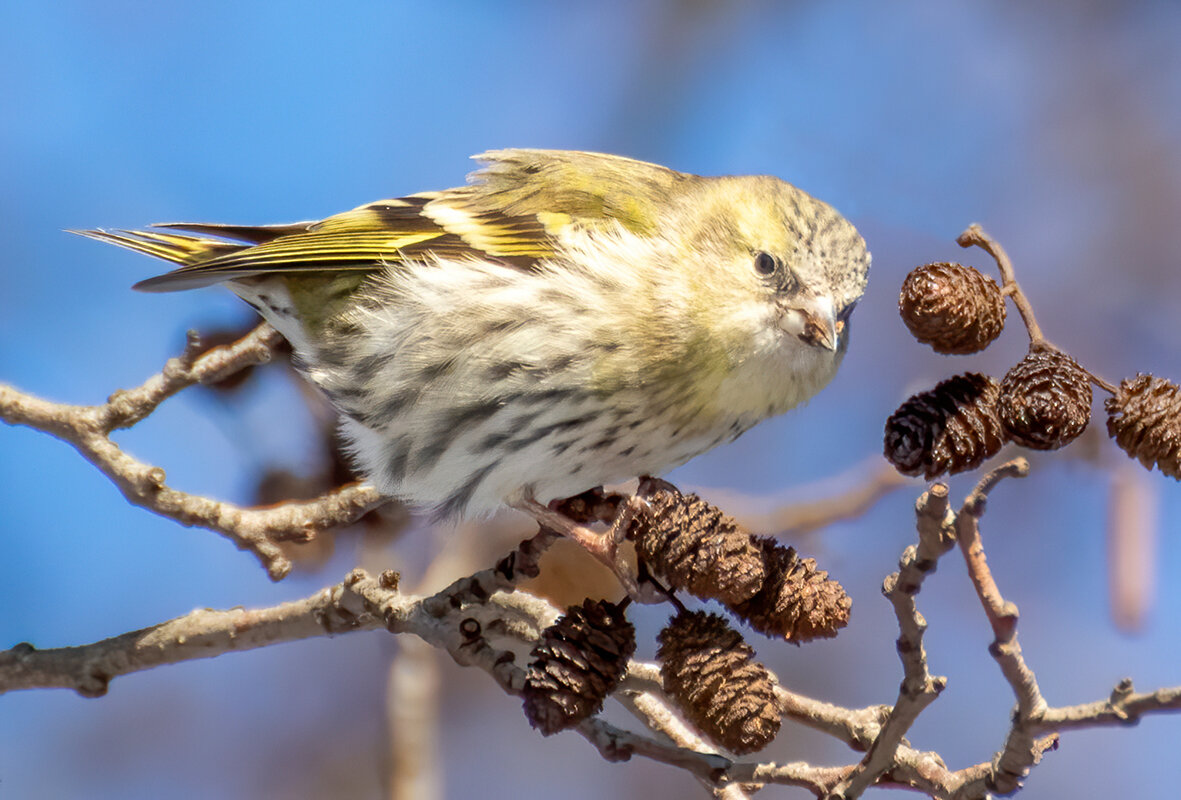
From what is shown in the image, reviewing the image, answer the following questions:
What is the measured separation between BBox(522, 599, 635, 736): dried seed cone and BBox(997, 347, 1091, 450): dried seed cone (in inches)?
24.2

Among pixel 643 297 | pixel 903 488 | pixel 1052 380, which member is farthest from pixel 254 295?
pixel 1052 380

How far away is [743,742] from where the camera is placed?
4.85 feet

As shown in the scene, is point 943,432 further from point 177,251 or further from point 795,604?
point 177,251

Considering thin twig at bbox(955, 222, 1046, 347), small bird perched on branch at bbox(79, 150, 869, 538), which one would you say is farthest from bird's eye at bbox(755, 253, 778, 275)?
thin twig at bbox(955, 222, 1046, 347)

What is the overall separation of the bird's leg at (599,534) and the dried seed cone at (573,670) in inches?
5.4

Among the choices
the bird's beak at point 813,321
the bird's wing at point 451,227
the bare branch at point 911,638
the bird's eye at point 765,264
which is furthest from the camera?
the bird's wing at point 451,227

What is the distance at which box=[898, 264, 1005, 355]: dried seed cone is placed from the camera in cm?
145

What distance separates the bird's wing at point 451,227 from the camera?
2.38 metres

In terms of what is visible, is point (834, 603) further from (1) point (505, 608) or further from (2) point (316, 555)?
(2) point (316, 555)

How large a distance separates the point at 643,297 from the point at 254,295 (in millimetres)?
942

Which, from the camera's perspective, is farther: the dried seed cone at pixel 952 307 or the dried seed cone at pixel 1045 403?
the dried seed cone at pixel 952 307

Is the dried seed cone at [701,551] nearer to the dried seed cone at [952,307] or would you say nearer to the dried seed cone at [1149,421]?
the dried seed cone at [952,307]

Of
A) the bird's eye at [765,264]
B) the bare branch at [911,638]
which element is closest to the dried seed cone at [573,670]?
the bare branch at [911,638]

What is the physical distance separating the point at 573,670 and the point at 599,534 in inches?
24.7
